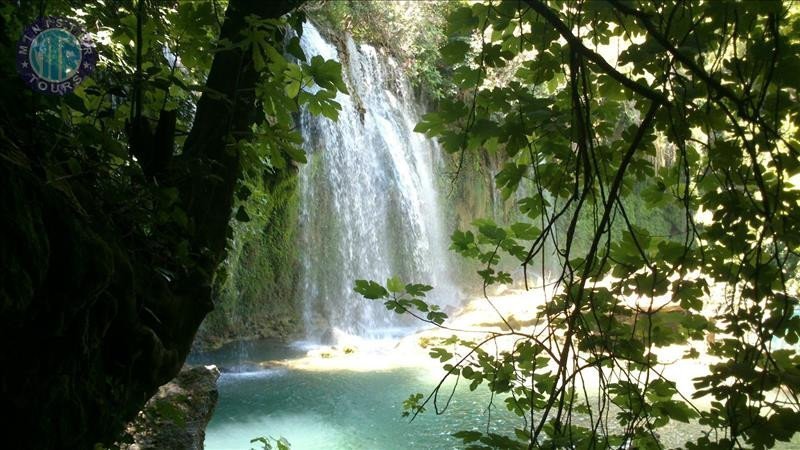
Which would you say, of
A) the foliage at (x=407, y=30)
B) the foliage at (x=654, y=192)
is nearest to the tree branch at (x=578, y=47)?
the foliage at (x=654, y=192)

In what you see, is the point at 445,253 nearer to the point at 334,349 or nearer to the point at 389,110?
the point at 389,110

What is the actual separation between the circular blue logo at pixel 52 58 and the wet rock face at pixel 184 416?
69.8 inches

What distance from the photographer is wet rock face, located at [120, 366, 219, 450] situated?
10.7 ft

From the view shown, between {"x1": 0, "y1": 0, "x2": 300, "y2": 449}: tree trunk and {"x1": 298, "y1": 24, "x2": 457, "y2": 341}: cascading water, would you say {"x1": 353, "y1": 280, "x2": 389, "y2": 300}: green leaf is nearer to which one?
{"x1": 0, "y1": 0, "x2": 300, "y2": 449}: tree trunk

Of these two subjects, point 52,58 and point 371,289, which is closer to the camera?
point 52,58

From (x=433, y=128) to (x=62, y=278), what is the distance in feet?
2.96

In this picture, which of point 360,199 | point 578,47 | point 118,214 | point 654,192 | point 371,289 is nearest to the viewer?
point 578,47

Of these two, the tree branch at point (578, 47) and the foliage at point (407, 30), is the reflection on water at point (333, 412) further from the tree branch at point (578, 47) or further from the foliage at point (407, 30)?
the foliage at point (407, 30)

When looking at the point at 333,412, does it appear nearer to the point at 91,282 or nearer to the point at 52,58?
the point at 91,282

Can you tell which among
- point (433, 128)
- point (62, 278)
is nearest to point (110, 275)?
point (62, 278)

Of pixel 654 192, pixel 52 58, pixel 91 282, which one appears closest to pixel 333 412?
pixel 654 192

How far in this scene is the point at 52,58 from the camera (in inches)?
51.4

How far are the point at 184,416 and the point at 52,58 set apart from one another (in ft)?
8.01

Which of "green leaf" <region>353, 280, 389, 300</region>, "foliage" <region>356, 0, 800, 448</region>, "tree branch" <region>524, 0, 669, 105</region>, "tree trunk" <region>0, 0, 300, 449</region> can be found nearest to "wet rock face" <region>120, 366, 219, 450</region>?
"tree trunk" <region>0, 0, 300, 449</region>
